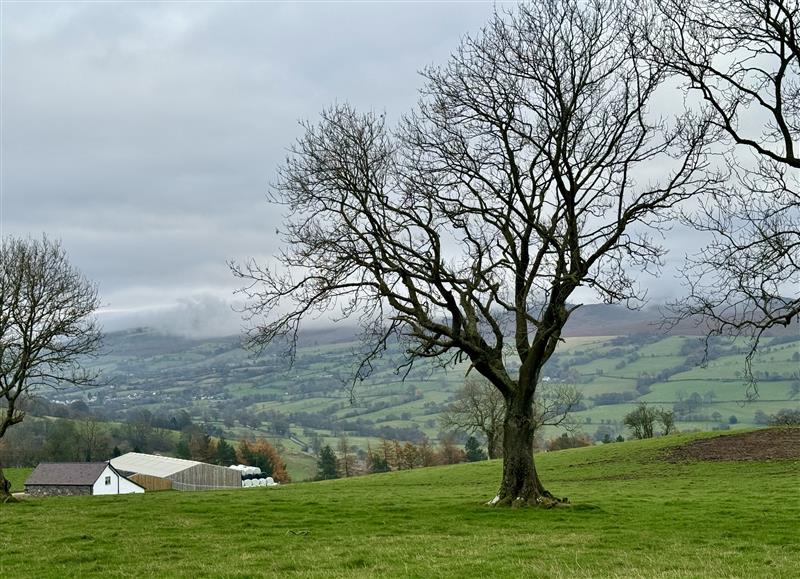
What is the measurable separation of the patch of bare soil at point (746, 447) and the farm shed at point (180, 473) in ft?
241

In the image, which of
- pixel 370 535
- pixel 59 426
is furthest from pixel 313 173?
pixel 59 426

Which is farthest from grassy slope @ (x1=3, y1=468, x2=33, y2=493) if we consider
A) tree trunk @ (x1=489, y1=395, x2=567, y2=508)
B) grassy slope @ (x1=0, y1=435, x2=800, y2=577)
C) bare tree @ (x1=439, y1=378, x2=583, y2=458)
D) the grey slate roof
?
tree trunk @ (x1=489, y1=395, x2=567, y2=508)

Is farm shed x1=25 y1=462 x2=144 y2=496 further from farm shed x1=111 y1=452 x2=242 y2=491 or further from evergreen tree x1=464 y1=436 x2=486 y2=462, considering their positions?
evergreen tree x1=464 y1=436 x2=486 y2=462

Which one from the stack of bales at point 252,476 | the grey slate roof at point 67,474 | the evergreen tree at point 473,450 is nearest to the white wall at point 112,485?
the grey slate roof at point 67,474

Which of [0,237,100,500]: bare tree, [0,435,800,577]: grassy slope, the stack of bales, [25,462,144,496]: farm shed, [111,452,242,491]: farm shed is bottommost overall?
the stack of bales

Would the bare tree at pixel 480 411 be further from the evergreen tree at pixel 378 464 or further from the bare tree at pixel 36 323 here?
the bare tree at pixel 36 323

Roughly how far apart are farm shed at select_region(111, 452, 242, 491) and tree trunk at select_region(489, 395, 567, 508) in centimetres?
8872

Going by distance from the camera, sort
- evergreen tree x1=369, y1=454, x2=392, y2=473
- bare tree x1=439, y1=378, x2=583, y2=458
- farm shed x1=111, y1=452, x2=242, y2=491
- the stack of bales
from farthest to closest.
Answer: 1. the stack of bales
2. evergreen tree x1=369, y1=454, x2=392, y2=473
3. farm shed x1=111, y1=452, x2=242, y2=491
4. bare tree x1=439, y1=378, x2=583, y2=458

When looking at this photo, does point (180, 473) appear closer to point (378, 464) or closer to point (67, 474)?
point (67, 474)

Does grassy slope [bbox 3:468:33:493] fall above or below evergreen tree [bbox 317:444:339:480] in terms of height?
above

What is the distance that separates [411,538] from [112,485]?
8331cm

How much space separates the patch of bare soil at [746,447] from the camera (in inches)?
1845

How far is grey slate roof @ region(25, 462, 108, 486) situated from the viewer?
8556cm

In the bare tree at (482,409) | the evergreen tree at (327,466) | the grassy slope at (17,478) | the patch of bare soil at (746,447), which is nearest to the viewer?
the patch of bare soil at (746,447)
